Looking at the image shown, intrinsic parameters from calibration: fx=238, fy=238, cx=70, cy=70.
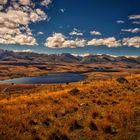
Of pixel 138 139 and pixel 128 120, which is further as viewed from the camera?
pixel 128 120

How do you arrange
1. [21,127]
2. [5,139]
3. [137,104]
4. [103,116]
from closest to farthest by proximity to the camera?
[5,139] → [21,127] → [103,116] → [137,104]

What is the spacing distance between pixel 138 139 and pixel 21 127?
563cm

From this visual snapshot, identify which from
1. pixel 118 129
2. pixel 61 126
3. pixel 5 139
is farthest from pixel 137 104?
Answer: pixel 5 139

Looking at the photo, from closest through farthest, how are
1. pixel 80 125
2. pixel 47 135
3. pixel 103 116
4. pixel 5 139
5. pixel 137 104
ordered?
1. pixel 5 139
2. pixel 47 135
3. pixel 80 125
4. pixel 103 116
5. pixel 137 104

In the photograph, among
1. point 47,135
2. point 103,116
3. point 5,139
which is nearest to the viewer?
point 5,139

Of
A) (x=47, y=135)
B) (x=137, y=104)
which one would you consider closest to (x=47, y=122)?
(x=47, y=135)

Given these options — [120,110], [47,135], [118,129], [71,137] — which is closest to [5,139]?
[47,135]

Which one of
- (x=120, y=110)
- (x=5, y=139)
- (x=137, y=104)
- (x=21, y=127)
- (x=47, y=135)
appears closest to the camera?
(x=5, y=139)

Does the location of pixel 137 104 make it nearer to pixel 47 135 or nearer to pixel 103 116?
pixel 103 116

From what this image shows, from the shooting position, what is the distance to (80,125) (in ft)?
42.2

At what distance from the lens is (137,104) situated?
1797 centimetres

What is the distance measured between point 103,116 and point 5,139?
6507 mm

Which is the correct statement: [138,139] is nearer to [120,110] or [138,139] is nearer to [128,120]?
[128,120]

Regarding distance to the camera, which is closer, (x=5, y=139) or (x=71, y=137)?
(x=5, y=139)
